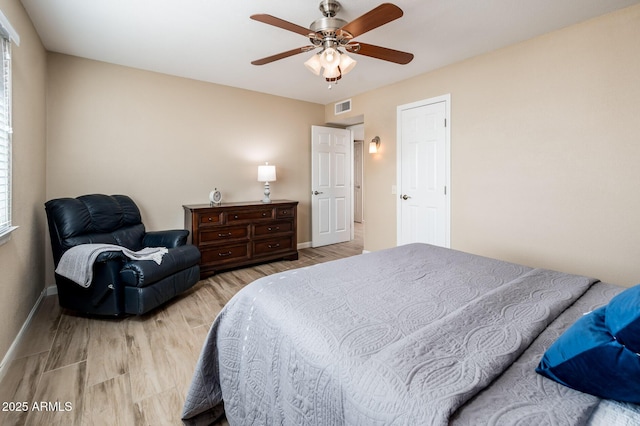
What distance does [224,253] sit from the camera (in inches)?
155

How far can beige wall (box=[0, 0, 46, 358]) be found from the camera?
2.07 m

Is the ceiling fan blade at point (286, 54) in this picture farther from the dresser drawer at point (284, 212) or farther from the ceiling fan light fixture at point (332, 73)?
the dresser drawer at point (284, 212)

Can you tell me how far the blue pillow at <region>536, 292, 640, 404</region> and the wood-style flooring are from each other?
5.11 ft

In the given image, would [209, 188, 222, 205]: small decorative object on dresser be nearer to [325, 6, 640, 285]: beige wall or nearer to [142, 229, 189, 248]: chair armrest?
[142, 229, 189, 248]: chair armrest

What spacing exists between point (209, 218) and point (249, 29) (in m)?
2.17

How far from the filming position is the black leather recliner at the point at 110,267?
8.25ft

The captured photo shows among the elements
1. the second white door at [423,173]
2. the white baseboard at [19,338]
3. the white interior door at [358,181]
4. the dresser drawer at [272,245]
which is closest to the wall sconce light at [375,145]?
the second white door at [423,173]

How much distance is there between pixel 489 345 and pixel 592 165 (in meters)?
2.57

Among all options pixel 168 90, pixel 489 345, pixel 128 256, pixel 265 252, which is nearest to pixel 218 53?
pixel 168 90

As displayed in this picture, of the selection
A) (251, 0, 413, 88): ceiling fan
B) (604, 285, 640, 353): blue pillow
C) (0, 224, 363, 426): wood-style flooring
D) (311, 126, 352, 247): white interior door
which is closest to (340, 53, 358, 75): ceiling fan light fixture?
(251, 0, 413, 88): ceiling fan

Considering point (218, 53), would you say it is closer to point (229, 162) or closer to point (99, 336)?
point (229, 162)

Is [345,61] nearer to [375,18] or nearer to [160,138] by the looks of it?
[375,18]

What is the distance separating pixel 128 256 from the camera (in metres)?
2.62

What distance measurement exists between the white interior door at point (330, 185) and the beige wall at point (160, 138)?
16.0 inches
